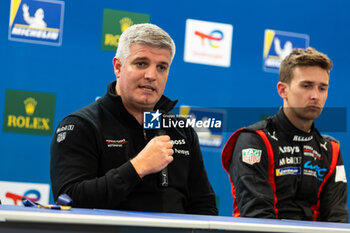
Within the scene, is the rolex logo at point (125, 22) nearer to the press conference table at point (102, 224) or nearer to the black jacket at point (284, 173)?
the black jacket at point (284, 173)

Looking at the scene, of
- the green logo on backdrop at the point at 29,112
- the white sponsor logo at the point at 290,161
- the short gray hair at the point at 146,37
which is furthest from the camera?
the green logo on backdrop at the point at 29,112

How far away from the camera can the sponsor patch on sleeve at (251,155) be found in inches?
86.1

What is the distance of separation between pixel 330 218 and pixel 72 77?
1.96 metres

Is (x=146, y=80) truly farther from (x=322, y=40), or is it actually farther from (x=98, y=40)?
(x=322, y=40)

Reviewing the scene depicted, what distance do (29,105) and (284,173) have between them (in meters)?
1.81

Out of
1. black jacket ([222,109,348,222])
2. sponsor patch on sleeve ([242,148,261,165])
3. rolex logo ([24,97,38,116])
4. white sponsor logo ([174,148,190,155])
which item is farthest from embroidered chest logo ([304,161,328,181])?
rolex logo ([24,97,38,116])

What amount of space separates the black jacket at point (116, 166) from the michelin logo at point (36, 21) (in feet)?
4.58

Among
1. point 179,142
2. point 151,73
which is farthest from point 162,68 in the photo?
point 179,142

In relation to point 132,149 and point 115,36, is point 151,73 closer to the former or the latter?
point 132,149

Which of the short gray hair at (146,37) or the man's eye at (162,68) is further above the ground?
the short gray hair at (146,37)

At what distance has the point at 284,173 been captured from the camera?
2.24 m

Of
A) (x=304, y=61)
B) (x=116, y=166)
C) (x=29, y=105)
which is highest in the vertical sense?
(x=304, y=61)

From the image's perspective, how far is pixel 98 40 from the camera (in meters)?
3.34

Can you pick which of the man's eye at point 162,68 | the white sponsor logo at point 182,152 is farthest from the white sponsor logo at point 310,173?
the man's eye at point 162,68
